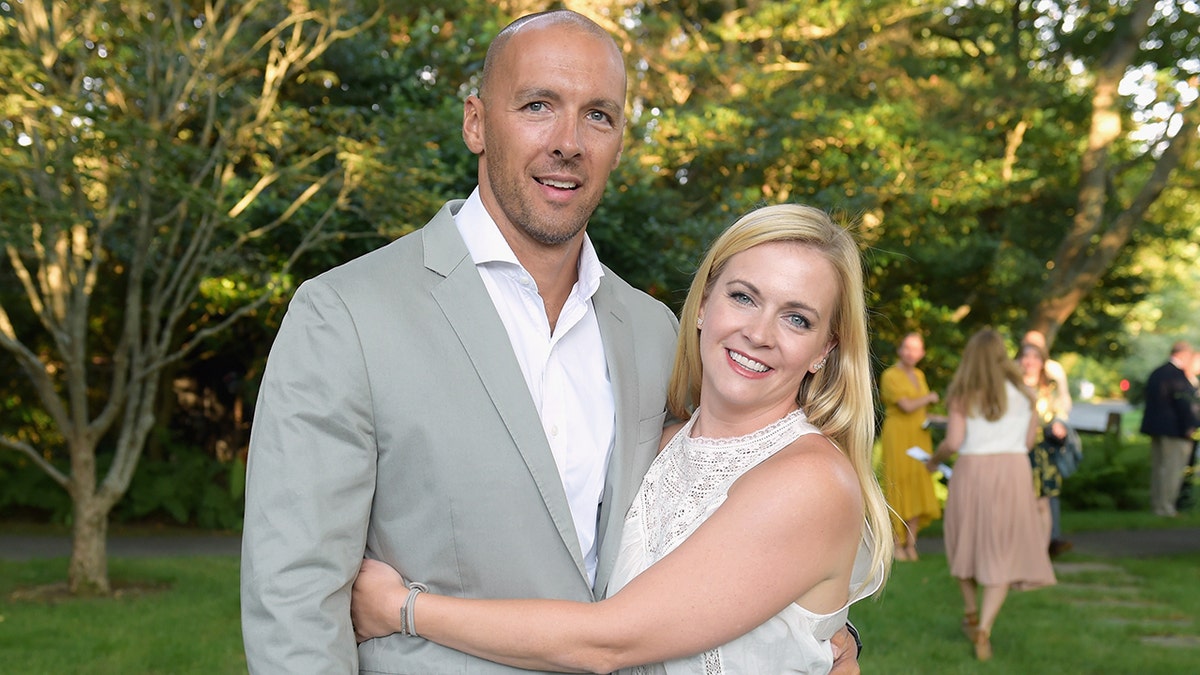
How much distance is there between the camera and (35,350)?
45.3 feet

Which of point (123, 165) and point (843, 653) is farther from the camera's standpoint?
point (123, 165)

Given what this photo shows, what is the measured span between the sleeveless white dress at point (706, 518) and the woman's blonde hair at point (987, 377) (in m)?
6.31

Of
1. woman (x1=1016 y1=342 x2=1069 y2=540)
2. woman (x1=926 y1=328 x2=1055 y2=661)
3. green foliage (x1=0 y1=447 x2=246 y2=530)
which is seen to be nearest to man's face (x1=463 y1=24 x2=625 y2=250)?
woman (x1=926 y1=328 x2=1055 y2=661)

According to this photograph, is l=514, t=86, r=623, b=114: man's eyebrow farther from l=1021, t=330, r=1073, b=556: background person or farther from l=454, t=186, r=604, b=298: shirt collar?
l=1021, t=330, r=1073, b=556: background person

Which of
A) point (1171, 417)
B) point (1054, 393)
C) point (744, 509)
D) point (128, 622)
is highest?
point (1054, 393)

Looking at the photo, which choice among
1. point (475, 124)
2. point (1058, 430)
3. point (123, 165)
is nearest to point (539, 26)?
point (475, 124)

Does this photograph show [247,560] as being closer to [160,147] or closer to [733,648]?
[733,648]

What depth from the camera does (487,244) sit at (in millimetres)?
2678

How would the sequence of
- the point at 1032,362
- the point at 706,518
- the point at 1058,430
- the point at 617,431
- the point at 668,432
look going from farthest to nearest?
the point at 1058,430, the point at 1032,362, the point at 668,432, the point at 617,431, the point at 706,518

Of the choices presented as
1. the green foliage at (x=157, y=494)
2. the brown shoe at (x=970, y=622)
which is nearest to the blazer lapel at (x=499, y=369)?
the brown shoe at (x=970, y=622)

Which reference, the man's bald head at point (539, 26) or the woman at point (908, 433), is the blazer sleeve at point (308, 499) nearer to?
the man's bald head at point (539, 26)

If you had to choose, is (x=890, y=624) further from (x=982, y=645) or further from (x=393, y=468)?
(x=393, y=468)

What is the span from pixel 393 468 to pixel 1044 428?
979cm

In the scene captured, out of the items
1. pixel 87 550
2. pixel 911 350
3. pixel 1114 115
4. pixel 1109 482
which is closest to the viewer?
pixel 87 550
